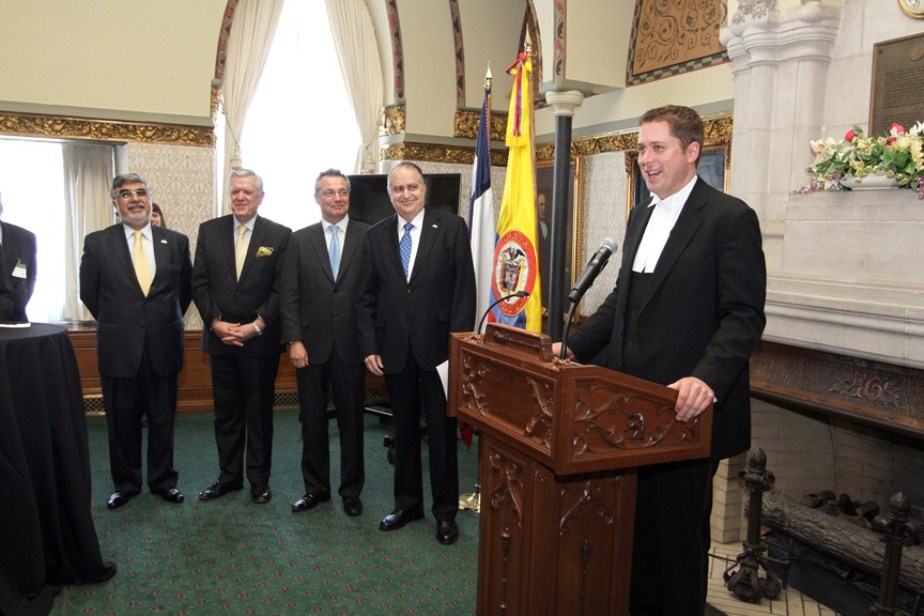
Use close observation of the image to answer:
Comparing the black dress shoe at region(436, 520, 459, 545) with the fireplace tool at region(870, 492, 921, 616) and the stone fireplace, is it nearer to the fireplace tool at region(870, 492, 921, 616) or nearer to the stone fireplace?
the stone fireplace

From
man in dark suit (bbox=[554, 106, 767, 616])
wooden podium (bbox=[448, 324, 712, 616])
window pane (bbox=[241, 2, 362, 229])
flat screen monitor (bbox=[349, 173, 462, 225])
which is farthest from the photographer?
window pane (bbox=[241, 2, 362, 229])

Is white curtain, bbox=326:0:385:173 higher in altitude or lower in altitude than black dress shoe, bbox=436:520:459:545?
higher

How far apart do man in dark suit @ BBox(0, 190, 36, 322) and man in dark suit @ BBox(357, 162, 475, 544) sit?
1695 millimetres

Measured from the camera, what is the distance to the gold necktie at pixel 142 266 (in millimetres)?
3844

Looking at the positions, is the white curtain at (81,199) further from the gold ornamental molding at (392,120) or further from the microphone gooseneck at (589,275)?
the microphone gooseneck at (589,275)

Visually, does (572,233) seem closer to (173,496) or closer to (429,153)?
(429,153)

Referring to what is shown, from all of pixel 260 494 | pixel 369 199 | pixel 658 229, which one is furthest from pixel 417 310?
pixel 369 199

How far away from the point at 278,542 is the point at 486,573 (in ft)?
5.09

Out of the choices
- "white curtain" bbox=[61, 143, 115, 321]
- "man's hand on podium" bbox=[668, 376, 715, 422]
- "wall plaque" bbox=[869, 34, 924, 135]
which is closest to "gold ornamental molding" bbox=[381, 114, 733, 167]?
"wall plaque" bbox=[869, 34, 924, 135]

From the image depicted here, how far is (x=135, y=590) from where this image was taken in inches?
117

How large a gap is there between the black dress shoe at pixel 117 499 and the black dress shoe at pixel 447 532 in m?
1.60

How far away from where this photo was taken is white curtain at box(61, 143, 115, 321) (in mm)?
6020

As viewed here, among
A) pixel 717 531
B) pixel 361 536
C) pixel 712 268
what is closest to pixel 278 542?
pixel 361 536

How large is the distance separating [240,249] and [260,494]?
1261mm
